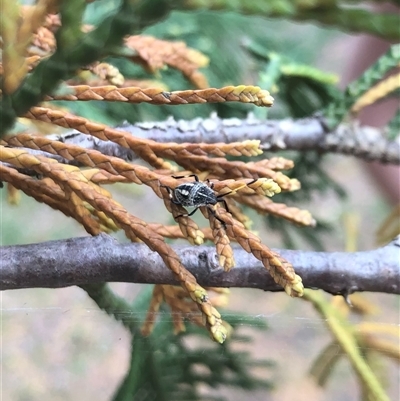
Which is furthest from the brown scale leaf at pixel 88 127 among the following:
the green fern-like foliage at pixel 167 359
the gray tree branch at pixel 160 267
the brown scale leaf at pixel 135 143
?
the green fern-like foliage at pixel 167 359

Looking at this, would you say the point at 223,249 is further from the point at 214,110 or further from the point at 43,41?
the point at 214,110

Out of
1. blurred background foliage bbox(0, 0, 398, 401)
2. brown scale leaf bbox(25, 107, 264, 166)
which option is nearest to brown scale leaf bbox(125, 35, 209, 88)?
blurred background foliage bbox(0, 0, 398, 401)

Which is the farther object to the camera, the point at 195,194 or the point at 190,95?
the point at 195,194

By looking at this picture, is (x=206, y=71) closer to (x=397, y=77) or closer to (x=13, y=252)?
(x=397, y=77)

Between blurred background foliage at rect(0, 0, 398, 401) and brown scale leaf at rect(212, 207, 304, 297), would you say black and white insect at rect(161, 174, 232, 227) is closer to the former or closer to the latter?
brown scale leaf at rect(212, 207, 304, 297)

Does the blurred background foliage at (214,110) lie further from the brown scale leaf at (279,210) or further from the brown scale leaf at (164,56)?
the brown scale leaf at (279,210)

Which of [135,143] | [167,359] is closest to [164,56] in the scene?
[135,143]
